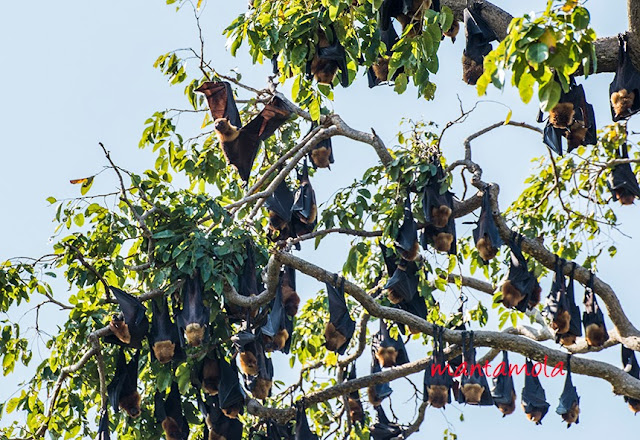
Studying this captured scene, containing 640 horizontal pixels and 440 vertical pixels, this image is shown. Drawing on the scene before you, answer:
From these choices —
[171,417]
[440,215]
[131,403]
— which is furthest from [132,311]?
[440,215]

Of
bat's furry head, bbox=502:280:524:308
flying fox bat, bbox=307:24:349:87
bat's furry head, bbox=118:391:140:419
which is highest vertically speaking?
flying fox bat, bbox=307:24:349:87

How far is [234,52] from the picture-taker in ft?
28.1

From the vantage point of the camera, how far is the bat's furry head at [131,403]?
938cm

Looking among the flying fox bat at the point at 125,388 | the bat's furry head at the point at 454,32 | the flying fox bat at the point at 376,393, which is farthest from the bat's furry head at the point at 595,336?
the flying fox bat at the point at 125,388

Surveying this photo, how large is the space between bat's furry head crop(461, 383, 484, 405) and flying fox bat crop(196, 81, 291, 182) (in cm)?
341

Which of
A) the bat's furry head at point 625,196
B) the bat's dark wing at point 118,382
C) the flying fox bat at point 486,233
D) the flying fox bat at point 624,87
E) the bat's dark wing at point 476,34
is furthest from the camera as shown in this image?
the bat's furry head at point 625,196

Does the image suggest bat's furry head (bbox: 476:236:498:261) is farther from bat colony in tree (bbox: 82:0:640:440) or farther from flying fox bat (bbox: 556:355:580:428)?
flying fox bat (bbox: 556:355:580:428)

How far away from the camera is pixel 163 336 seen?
8.89m

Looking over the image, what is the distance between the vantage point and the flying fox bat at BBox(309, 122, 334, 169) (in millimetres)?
12016

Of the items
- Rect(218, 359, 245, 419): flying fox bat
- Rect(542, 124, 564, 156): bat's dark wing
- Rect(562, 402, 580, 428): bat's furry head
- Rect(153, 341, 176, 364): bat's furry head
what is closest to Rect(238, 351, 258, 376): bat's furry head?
Rect(218, 359, 245, 419): flying fox bat

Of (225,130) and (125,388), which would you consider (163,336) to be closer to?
(125,388)

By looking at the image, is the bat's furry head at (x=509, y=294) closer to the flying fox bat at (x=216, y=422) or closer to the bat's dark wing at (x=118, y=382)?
the flying fox bat at (x=216, y=422)

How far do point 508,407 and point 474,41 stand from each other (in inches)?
201

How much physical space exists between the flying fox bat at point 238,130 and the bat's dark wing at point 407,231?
1385 millimetres
